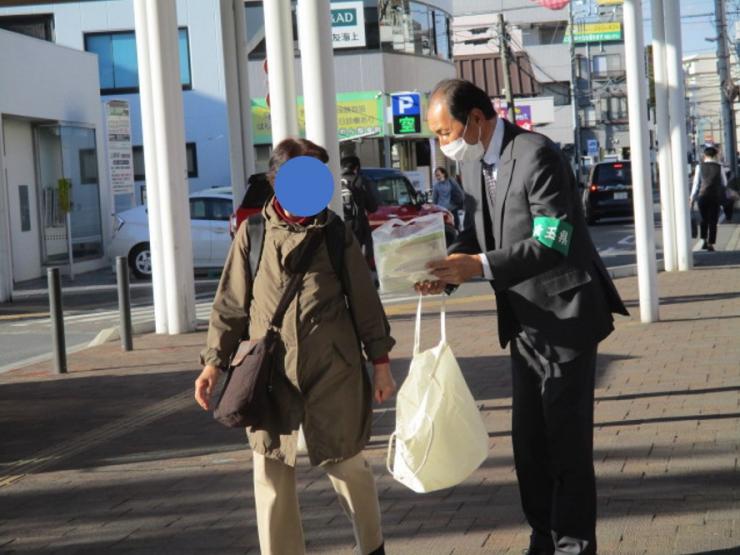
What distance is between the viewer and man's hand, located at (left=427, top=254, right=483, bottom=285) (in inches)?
192

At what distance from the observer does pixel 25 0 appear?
18.4m

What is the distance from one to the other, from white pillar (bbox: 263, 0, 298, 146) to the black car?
94.0 feet

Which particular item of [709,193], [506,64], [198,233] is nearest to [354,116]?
[506,64]

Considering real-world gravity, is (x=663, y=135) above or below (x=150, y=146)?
below

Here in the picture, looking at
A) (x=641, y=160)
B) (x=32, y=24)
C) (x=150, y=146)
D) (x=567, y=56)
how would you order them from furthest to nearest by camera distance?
(x=567, y=56)
(x=32, y=24)
(x=150, y=146)
(x=641, y=160)

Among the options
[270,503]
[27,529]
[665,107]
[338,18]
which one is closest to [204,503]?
[27,529]

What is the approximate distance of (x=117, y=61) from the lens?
41969mm

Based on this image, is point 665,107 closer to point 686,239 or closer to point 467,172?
point 686,239

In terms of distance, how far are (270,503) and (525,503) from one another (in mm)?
1021

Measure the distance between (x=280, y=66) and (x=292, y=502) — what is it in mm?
4819

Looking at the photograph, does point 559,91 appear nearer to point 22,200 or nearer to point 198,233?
point 22,200

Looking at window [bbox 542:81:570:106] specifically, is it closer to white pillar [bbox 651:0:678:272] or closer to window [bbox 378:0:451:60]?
window [bbox 378:0:451:60]

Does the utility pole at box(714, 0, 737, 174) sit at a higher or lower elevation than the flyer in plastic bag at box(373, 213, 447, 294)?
higher

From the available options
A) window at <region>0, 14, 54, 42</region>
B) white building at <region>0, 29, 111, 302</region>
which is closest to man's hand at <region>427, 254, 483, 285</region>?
white building at <region>0, 29, 111, 302</region>
